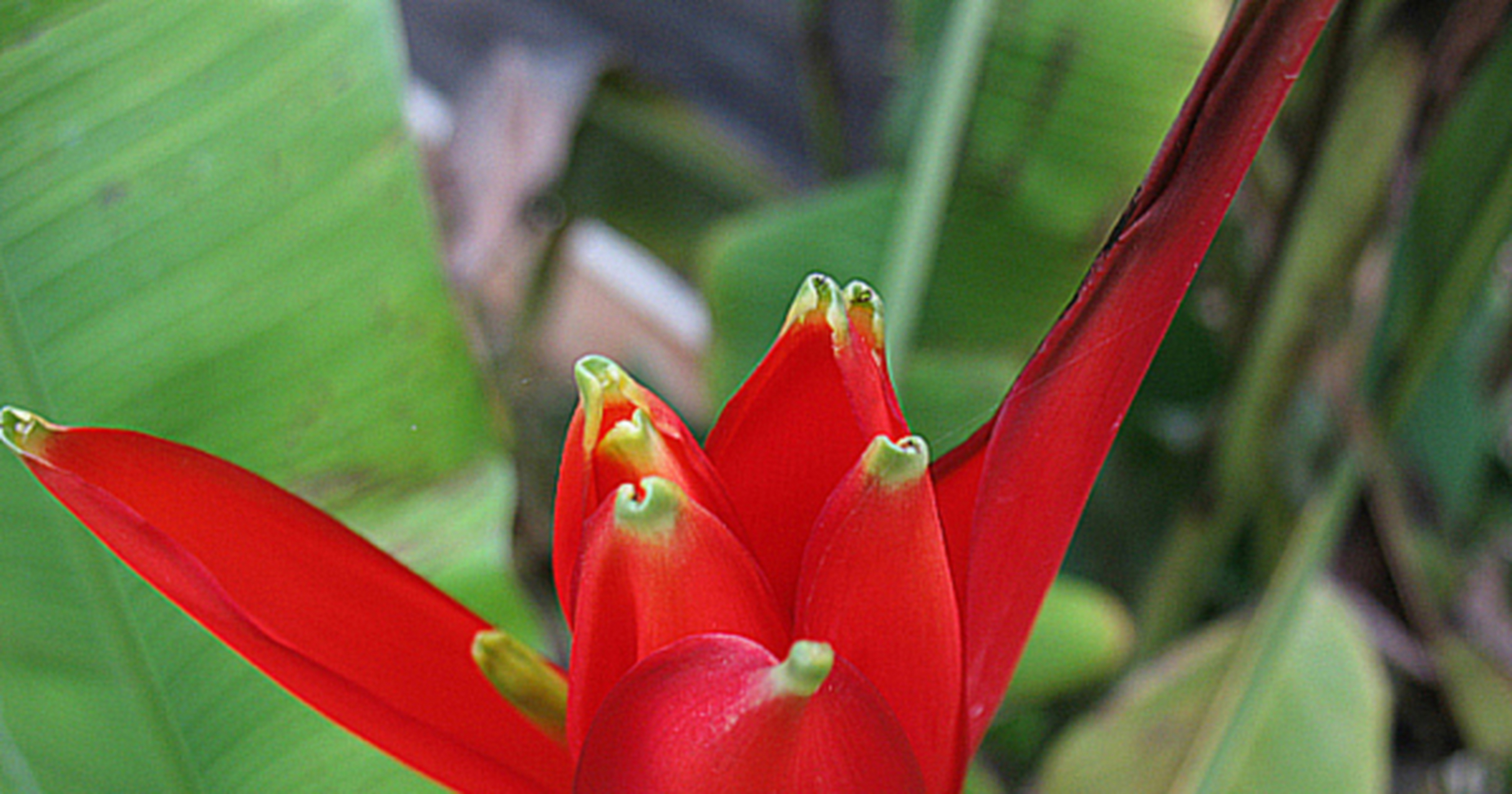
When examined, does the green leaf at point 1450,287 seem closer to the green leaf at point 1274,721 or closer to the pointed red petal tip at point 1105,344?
the green leaf at point 1274,721

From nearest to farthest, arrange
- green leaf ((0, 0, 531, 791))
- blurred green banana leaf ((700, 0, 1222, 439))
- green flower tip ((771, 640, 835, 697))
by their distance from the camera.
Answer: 1. green flower tip ((771, 640, 835, 697))
2. green leaf ((0, 0, 531, 791))
3. blurred green banana leaf ((700, 0, 1222, 439))

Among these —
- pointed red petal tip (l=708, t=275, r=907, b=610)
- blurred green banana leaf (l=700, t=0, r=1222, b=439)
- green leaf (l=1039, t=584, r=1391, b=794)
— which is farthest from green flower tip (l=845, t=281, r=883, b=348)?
green leaf (l=1039, t=584, r=1391, b=794)

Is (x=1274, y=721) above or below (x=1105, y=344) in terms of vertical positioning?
below

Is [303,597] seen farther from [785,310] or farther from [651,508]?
[785,310]

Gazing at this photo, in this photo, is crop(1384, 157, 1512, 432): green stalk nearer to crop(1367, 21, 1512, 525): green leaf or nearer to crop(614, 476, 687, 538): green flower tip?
crop(1367, 21, 1512, 525): green leaf

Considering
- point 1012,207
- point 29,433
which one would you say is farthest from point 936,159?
point 29,433

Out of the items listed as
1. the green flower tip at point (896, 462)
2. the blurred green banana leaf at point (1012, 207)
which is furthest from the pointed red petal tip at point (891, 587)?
the blurred green banana leaf at point (1012, 207)
